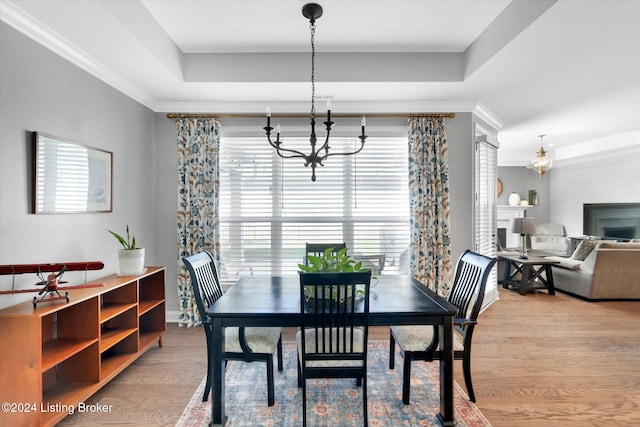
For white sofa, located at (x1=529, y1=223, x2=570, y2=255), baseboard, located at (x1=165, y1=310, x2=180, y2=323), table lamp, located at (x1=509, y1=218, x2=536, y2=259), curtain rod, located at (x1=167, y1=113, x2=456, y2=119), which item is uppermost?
curtain rod, located at (x1=167, y1=113, x2=456, y2=119)

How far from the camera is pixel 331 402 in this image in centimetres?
228

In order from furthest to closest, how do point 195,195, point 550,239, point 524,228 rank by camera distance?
point 550,239 < point 524,228 < point 195,195

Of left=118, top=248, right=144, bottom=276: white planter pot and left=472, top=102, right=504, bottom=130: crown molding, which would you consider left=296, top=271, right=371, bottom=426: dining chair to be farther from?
left=472, top=102, right=504, bottom=130: crown molding

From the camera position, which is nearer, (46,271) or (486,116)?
(46,271)

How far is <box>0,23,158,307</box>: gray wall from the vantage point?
2.02 m

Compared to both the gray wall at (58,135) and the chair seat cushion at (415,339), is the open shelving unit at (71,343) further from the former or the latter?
the chair seat cushion at (415,339)

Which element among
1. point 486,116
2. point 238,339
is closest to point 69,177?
point 238,339

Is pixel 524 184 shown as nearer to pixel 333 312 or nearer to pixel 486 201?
pixel 486 201

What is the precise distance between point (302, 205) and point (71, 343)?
249cm

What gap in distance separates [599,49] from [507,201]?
5.78 m

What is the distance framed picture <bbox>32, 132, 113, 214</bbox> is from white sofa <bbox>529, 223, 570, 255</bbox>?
7860 mm

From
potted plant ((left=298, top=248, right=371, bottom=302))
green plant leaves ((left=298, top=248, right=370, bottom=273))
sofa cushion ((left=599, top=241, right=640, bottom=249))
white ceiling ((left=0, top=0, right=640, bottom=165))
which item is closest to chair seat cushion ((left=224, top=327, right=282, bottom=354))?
potted plant ((left=298, top=248, right=371, bottom=302))

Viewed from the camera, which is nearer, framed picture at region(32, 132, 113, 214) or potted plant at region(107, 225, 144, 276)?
framed picture at region(32, 132, 113, 214)

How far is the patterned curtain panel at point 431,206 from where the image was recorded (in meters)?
3.78
